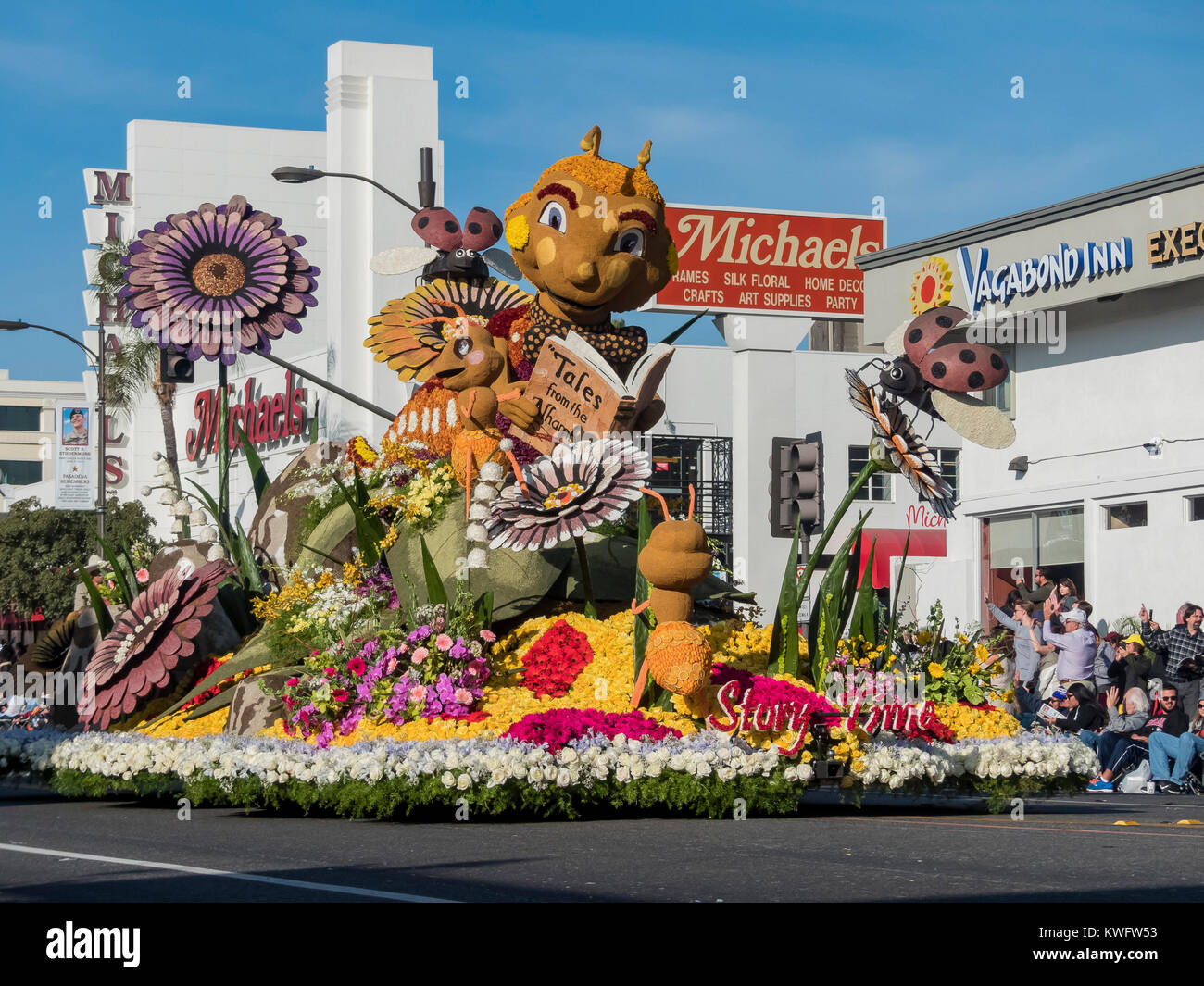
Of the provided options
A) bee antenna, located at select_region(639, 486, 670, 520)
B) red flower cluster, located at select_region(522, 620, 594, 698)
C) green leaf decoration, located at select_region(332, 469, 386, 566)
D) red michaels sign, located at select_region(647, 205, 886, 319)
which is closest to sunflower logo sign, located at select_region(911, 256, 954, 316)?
bee antenna, located at select_region(639, 486, 670, 520)

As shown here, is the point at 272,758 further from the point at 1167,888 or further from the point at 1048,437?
the point at 1048,437

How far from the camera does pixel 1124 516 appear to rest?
2897cm

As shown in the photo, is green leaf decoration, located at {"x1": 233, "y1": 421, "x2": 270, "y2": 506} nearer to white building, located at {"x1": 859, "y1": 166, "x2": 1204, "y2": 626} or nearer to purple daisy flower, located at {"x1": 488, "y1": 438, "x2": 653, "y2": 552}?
purple daisy flower, located at {"x1": 488, "y1": 438, "x2": 653, "y2": 552}

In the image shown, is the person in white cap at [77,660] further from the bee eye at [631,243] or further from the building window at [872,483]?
the building window at [872,483]

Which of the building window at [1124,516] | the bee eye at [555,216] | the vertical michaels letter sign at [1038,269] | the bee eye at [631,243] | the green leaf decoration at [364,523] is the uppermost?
the vertical michaels letter sign at [1038,269]

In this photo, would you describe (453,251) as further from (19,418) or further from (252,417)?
(19,418)

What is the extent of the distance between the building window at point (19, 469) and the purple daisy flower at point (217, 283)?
91.1 m

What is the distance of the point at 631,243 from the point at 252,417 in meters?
39.9

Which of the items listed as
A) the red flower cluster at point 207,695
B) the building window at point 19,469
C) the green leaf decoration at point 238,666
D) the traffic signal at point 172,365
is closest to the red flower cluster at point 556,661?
the green leaf decoration at point 238,666

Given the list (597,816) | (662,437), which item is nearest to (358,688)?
(597,816)

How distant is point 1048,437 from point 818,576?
42.0 feet

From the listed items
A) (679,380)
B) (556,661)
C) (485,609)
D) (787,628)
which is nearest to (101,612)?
(485,609)

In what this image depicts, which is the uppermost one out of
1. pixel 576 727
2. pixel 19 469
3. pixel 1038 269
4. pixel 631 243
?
pixel 19 469

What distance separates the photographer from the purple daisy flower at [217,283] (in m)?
17.7
